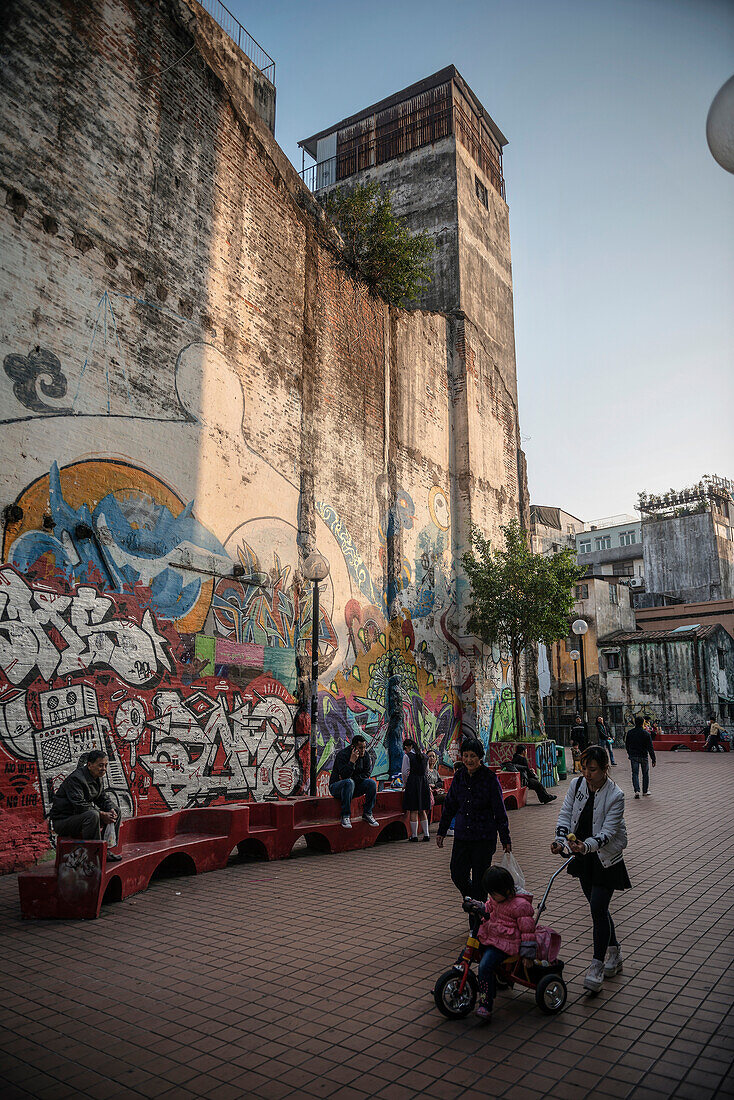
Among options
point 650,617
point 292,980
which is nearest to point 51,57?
point 292,980

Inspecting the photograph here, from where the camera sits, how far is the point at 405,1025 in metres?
4.11

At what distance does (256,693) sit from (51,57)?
9555 millimetres

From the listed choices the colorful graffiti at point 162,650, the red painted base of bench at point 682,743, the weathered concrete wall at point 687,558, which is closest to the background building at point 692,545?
the weathered concrete wall at point 687,558

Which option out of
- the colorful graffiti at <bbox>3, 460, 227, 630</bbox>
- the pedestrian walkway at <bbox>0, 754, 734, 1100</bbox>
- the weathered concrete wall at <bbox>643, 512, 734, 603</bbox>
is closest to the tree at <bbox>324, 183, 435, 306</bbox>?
the colorful graffiti at <bbox>3, 460, 227, 630</bbox>

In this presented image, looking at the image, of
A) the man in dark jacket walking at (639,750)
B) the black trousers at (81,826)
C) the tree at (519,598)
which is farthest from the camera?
the tree at (519,598)

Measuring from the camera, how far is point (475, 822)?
5.56 meters

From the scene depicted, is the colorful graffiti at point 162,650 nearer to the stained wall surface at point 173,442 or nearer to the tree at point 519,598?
the stained wall surface at point 173,442

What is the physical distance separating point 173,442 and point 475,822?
763cm

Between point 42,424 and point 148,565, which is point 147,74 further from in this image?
point 148,565

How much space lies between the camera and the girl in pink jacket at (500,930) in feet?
13.7

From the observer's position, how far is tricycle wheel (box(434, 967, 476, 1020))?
4.14 m

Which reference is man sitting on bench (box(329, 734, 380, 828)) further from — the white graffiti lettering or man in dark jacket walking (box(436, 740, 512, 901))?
man in dark jacket walking (box(436, 740, 512, 901))

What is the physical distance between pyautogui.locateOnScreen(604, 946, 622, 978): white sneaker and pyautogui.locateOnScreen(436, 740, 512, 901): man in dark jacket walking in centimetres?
96

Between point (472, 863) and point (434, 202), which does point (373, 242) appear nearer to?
point (434, 202)
